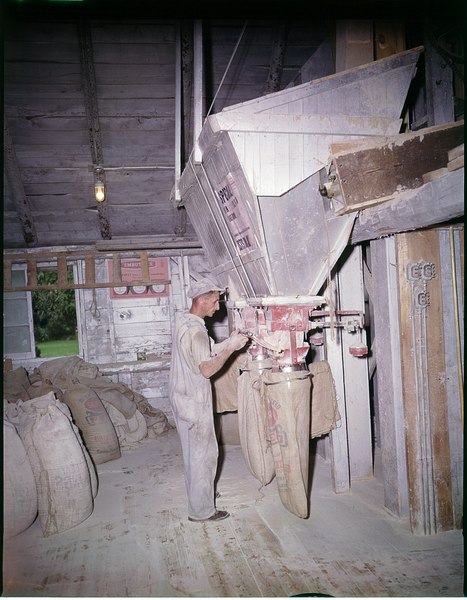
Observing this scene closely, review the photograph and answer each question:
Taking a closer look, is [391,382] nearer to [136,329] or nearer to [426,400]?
[426,400]

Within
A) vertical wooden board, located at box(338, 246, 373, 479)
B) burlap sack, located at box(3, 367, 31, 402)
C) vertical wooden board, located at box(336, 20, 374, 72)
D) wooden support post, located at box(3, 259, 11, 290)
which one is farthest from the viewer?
wooden support post, located at box(3, 259, 11, 290)

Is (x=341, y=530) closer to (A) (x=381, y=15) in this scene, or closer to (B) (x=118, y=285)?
(A) (x=381, y=15)

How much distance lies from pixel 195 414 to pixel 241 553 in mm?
1043

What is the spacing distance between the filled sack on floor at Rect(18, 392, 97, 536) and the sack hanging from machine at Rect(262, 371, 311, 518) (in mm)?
1906

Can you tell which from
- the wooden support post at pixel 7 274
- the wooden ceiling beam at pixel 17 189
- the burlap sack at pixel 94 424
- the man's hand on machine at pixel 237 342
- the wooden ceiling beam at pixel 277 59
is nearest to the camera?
the man's hand on machine at pixel 237 342

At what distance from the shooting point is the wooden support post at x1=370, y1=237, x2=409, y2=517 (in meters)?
3.46

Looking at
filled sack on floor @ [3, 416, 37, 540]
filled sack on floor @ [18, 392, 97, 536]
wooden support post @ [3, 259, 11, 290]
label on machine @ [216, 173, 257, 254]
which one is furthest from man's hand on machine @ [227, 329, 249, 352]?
wooden support post @ [3, 259, 11, 290]

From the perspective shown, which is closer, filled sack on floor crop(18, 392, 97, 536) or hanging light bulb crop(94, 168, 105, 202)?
filled sack on floor crop(18, 392, 97, 536)

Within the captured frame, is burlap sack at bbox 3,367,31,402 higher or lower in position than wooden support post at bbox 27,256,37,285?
lower

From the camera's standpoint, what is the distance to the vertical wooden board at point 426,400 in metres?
3.28

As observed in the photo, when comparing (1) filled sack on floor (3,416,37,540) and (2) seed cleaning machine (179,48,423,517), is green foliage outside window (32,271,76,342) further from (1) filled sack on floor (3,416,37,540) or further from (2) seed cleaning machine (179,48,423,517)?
(2) seed cleaning machine (179,48,423,517)

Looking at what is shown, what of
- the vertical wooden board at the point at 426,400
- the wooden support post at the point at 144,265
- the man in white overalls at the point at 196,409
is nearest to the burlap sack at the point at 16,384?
the wooden support post at the point at 144,265

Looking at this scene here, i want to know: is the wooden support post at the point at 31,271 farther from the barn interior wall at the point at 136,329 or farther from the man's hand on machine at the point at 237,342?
the man's hand on machine at the point at 237,342

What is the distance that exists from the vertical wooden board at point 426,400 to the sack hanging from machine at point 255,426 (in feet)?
3.48
